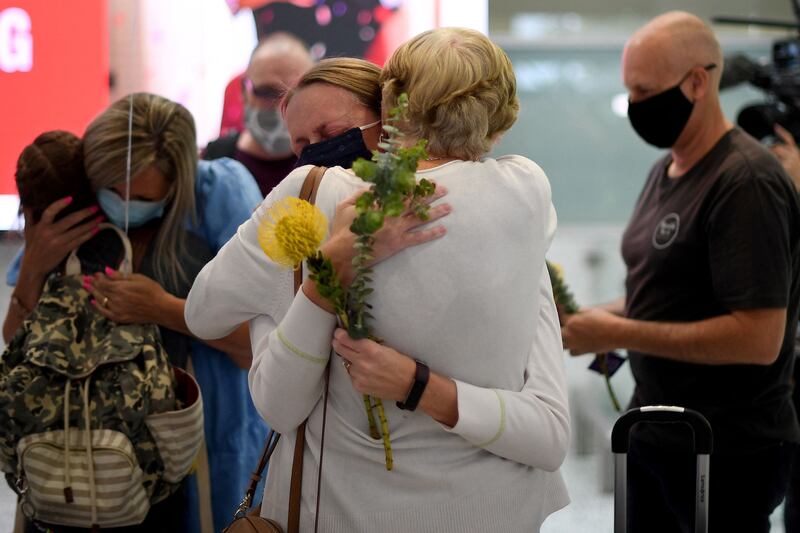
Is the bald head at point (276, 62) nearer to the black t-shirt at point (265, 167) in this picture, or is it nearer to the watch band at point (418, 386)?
the black t-shirt at point (265, 167)

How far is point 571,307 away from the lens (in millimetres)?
2338

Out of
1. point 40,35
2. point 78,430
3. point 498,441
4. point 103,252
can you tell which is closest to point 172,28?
point 40,35

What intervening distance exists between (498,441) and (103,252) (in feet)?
3.47

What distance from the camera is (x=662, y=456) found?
2.25 metres

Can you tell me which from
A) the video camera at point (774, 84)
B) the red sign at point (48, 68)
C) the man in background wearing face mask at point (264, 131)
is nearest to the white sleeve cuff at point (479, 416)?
the man in background wearing face mask at point (264, 131)

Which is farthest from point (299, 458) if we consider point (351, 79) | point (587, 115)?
point (587, 115)

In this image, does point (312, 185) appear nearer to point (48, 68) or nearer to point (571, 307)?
point (571, 307)

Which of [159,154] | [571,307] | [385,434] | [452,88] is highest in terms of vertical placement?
[452,88]

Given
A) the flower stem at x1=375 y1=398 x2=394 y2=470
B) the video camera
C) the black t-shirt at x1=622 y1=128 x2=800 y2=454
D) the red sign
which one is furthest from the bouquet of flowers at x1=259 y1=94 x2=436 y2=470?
the video camera

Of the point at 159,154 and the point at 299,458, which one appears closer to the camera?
the point at 299,458

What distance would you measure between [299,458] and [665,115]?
1.50 m

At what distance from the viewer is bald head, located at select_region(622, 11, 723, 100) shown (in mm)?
2348

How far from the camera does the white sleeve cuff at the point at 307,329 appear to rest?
1194mm

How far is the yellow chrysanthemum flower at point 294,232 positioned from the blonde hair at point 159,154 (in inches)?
31.6
